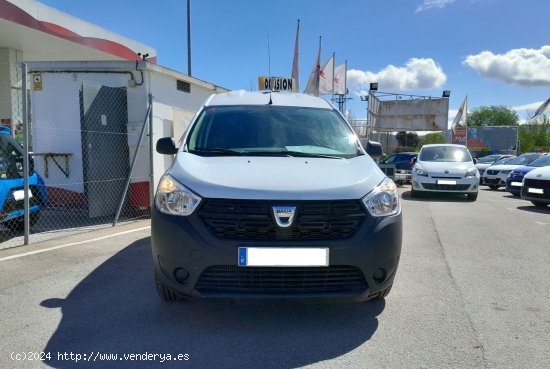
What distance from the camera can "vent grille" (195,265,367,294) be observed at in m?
2.97

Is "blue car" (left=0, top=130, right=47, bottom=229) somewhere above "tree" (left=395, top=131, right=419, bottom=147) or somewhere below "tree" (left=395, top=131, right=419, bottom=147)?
below

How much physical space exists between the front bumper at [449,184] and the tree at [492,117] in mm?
78741

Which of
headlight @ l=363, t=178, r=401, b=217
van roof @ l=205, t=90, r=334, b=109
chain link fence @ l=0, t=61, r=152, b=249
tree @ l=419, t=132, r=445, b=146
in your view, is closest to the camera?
headlight @ l=363, t=178, r=401, b=217

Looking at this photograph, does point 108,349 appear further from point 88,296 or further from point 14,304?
point 14,304

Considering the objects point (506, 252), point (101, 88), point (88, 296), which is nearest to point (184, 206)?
point (88, 296)

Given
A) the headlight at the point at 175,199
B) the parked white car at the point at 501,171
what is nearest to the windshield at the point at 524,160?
the parked white car at the point at 501,171

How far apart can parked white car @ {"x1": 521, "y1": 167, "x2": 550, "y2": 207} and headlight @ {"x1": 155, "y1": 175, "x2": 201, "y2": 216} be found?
33.0 ft

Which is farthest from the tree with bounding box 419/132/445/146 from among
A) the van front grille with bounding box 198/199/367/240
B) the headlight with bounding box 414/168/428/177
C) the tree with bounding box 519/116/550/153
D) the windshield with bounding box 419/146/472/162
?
the van front grille with bounding box 198/199/367/240

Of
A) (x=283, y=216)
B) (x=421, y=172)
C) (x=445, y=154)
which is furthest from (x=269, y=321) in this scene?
(x=445, y=154)

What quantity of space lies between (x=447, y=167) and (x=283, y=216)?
1080 centimetres

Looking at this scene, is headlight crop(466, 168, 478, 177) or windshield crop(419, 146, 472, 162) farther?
windshield crop(419, 146, 472, 162)

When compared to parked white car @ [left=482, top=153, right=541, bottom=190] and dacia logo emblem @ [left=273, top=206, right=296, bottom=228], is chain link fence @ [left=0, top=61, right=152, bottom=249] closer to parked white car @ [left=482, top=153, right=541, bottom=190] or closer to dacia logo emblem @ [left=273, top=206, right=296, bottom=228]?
dacia logo emblem @ [left=273, top=206, right=296, bottom=228]

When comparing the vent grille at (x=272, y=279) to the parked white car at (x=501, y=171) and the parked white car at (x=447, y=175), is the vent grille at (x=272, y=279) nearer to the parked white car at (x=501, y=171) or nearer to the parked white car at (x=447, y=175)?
the parked white car at (x=447, y=175)

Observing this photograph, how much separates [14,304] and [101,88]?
5255 mm
